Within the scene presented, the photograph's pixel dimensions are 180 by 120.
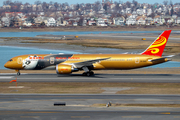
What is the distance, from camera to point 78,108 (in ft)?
90.5

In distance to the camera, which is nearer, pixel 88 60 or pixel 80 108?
pixel 80 108

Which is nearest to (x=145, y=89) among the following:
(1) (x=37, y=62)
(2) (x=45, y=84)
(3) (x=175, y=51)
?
(2) (x=45, y=84)

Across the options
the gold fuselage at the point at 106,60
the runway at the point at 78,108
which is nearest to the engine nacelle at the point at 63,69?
the gold fuselage at the point at 106,60

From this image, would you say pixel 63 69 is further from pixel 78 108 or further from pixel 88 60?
pixel 78 108

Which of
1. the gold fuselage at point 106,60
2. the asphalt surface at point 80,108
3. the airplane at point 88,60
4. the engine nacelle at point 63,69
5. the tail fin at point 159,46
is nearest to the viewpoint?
the asphalt surface at point 80,108

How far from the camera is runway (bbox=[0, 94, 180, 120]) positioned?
25016 mm

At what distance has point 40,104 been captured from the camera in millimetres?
29141

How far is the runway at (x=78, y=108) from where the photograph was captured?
2502 cm

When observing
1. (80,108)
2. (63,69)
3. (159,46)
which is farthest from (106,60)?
(80,108)

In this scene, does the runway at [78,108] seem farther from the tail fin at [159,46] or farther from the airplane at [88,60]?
the tail fin at [159,46]

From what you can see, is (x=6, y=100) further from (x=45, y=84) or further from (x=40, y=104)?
(x=45, y=84)

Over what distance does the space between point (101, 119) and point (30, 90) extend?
51.8 ft

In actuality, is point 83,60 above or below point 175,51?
above

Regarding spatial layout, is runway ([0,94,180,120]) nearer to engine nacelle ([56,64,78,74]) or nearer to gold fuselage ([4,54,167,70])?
engine nacelle ([56,64,78,74])
